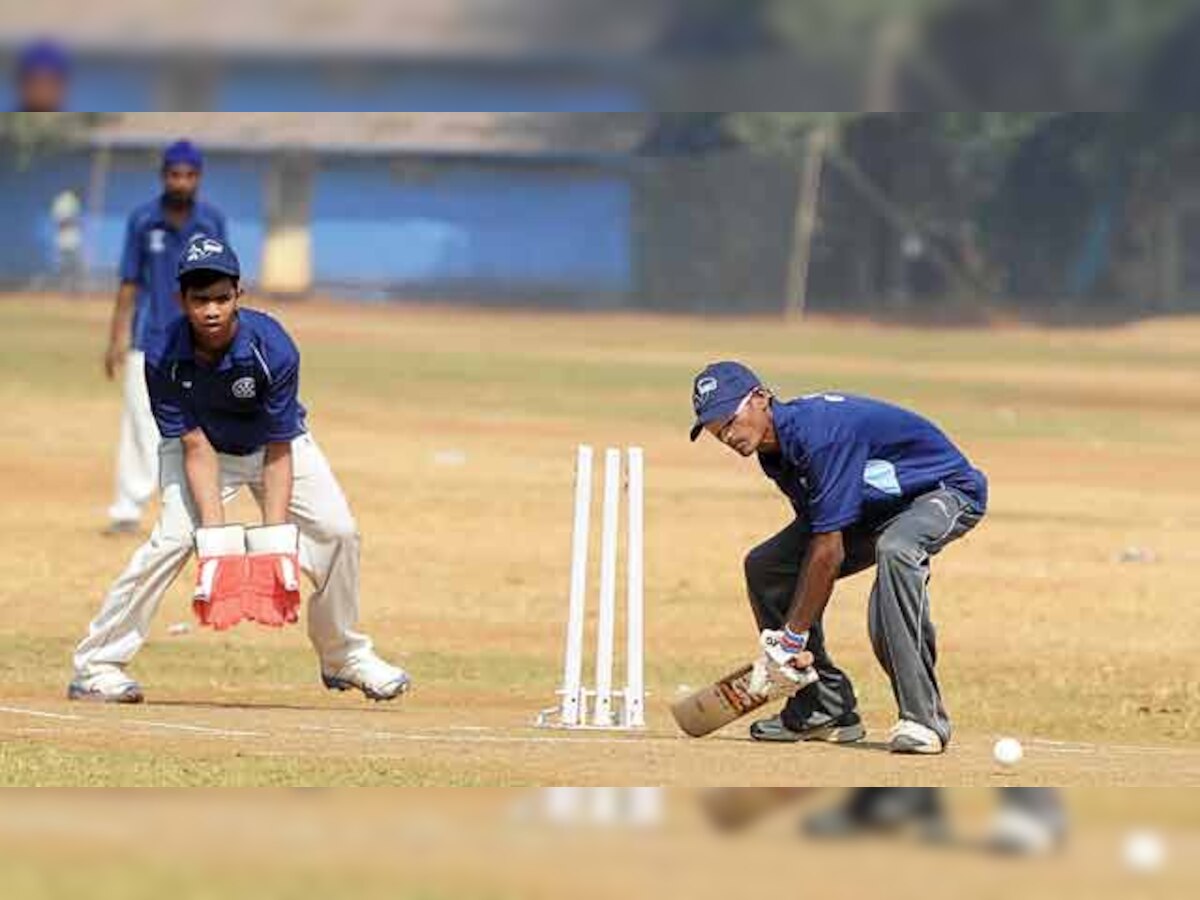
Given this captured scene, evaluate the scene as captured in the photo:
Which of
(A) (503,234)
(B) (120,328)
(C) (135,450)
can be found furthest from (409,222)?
(B) (120,328)

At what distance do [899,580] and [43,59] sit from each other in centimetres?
481

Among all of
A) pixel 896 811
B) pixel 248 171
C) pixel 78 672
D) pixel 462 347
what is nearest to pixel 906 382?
pixel 462 347

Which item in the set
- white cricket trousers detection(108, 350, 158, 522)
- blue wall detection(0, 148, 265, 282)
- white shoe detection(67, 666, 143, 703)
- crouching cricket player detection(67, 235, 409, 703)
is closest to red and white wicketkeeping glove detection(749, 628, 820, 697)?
crouching cricket player detection(67, 235, 409, 703)

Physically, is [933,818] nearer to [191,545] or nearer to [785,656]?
[785,656]

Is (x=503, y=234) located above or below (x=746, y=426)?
above

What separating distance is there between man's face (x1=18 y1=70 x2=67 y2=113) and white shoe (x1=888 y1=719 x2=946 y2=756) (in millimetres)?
4837

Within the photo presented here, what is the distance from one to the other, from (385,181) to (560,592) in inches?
1572

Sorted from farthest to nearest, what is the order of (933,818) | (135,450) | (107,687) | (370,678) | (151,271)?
(135,450), (151,271), (370,678), (107,687), (933,818)

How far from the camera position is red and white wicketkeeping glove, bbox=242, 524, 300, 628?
12.1 metres

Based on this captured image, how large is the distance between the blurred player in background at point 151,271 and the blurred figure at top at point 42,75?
0.72 meters

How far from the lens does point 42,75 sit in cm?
1455

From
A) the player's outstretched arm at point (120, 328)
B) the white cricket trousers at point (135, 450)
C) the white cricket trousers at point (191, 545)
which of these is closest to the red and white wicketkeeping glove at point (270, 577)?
the white cricket trousers at point (191, 545)

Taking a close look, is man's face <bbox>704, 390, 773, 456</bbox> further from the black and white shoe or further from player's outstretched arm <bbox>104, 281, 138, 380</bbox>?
player's outstretched arm <bbox>104, 281, 138, 380</bbox>

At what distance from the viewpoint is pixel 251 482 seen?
41.2 ft
